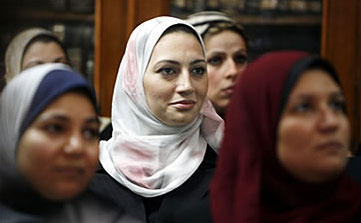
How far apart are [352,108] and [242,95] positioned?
1254mm

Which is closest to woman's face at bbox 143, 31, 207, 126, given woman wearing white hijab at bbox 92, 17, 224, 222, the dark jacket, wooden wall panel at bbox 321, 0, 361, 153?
woman wearing white hijab at bbox 92, 17, 224, 222

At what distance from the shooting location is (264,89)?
2.69 ft

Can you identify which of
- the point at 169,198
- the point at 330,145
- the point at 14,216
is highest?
the point at 330,145

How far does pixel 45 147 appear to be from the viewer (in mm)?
767

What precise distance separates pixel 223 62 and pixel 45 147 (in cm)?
103

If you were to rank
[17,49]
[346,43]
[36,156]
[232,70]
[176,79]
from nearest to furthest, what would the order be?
[36,156]
[17,49]
[176,79]
[232,70]
[346,43]

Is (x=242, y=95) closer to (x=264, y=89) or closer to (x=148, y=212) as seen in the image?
(x=264, y=89)

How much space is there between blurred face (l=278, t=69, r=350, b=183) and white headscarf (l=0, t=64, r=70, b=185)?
0.35 meters

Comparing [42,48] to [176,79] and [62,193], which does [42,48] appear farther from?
[62,193]

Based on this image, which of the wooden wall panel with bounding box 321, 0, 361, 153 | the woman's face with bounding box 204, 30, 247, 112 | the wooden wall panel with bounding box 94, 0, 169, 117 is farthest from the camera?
the wooden wall panel with bounding box 94, 0, 169, 117

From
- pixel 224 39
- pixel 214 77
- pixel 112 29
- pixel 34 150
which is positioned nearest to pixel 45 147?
pixel 34 150

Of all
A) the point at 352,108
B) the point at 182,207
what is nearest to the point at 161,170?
the point at 182,207

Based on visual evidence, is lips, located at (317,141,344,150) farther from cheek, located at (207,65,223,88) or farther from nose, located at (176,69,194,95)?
cheek, located at (207,65,223,88)

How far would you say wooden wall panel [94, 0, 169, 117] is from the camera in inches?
83.7
